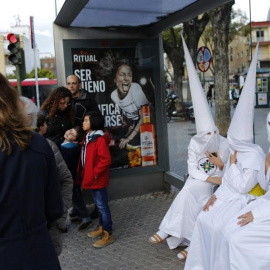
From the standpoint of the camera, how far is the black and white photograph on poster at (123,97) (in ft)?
18.1

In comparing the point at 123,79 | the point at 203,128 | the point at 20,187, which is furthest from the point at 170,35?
the point at 20,187

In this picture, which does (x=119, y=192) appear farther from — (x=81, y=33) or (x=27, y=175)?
(x=27, y=175)

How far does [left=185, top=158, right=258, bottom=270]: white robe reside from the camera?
306 cm

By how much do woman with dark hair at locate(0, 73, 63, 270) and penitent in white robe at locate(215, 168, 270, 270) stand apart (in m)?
1.49

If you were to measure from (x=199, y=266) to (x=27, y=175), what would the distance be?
2.13 m

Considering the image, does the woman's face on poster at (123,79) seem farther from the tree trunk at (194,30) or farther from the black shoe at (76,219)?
the black shoe at (76,219)

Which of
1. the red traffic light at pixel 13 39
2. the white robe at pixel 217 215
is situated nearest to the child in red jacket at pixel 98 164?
the white robe at pixel 217 215

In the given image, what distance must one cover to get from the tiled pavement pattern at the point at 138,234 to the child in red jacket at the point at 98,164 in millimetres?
226

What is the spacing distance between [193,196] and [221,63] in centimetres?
211

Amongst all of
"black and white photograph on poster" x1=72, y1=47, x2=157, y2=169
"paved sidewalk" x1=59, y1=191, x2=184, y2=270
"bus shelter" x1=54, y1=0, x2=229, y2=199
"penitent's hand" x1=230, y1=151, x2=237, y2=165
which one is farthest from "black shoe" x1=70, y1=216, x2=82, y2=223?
"penitent's hand" x1=230, y1=151, x2=237, y2=165

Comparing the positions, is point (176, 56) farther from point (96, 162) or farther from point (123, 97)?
point (96, 162)

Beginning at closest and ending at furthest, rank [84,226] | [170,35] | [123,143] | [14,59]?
[84,226] → [123,143] → [170,35] → [14,59]

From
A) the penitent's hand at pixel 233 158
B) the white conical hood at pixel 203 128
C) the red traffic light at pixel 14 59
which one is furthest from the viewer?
the red traffic light at pixel 14 59

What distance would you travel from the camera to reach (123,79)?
5.71m
